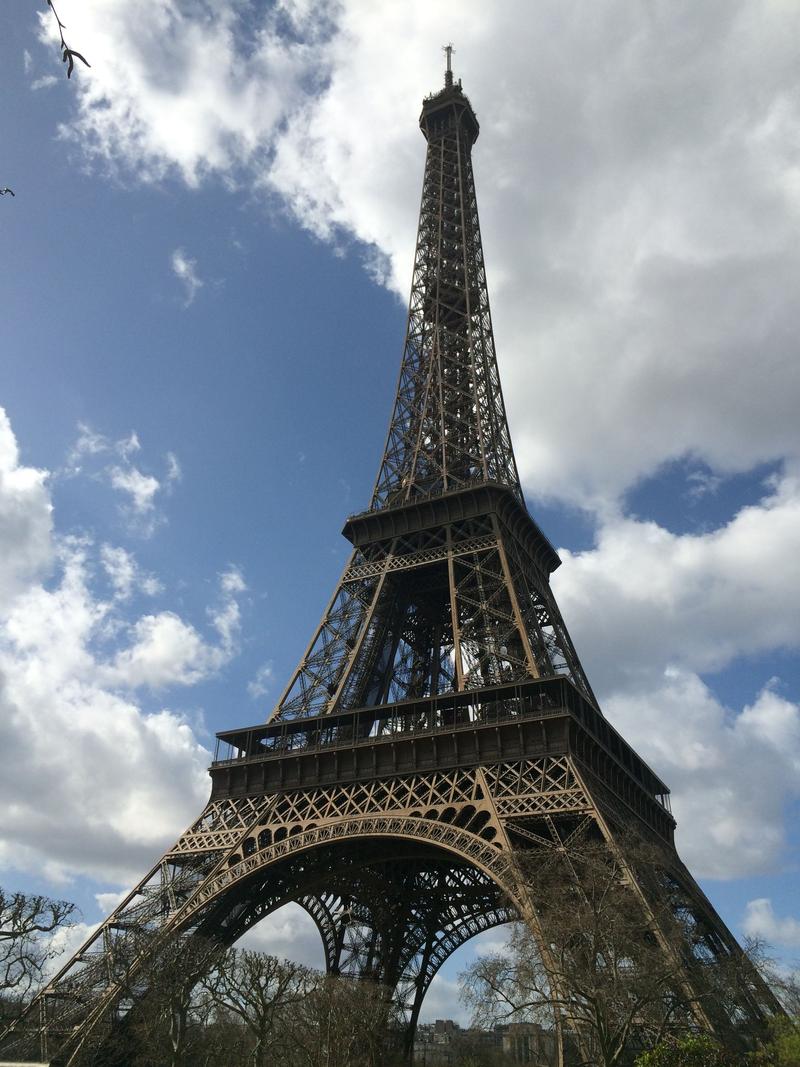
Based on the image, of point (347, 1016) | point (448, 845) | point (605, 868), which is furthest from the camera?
point (347, 1016)

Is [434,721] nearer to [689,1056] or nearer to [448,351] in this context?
[689,1056]

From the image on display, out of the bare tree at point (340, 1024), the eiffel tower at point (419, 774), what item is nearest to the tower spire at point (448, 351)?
the eiffel tower at point (419, 774)

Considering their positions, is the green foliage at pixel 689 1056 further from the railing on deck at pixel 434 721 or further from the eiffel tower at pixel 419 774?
the railing on deck at pixel 434 721

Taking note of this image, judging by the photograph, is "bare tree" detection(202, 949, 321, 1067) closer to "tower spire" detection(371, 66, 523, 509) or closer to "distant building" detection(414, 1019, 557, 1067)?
"distant building" detection(414, 1019, 557, 1067)

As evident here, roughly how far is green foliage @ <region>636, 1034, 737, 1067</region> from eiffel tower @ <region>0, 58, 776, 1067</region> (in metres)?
1.99

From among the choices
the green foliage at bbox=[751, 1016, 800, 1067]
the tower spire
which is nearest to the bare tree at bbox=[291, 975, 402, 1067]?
the green foliage at bbox=[751, 1016, 800, 1067]

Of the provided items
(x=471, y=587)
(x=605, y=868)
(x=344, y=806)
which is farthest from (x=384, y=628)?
(x=605, y=868)

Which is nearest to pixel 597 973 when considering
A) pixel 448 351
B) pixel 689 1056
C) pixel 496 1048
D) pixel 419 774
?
pixel 689 1056

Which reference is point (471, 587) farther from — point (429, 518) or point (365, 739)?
point (365, 739)

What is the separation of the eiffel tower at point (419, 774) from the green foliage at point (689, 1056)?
1990mm

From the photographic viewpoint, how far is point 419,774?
34500mm

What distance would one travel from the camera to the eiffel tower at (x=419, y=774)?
31344 millimetres

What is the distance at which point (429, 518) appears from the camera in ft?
151

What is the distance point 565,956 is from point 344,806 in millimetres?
13007
